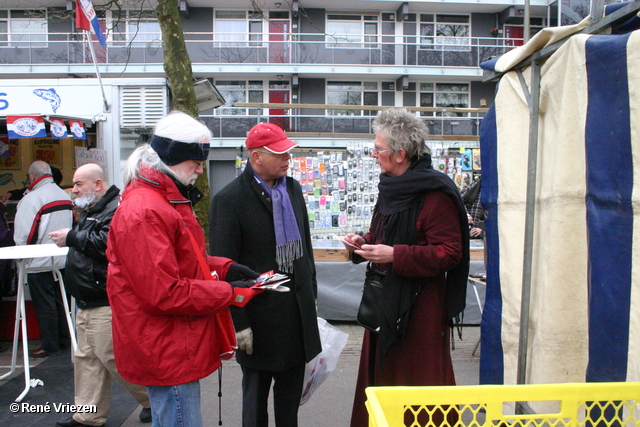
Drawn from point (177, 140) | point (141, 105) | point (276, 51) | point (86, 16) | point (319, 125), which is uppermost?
point (276, 51)

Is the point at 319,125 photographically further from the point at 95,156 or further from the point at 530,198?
the point at 530,198

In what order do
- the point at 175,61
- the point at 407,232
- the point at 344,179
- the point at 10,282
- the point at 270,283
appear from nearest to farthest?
the point at 270,283
the point at 407,232
the point at 175,61
the point at 10,282
the point at 344,179

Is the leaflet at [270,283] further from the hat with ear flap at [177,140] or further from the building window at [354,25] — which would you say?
the building window at [354,25]

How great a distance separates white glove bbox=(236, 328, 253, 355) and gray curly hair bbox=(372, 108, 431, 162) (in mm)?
1153

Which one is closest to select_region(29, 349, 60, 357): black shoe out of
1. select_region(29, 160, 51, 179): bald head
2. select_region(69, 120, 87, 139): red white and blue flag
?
select_region(29, 160, 51, 179): bald head

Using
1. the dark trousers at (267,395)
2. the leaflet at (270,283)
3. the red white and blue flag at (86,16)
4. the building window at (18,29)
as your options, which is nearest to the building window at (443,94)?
the building window at (18,29)

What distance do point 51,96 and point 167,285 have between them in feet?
14.2

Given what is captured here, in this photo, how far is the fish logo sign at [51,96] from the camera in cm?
518

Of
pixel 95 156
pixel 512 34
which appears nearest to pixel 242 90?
pixel 512 34

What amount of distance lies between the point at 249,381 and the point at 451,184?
144 cm

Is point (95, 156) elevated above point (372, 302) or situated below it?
above

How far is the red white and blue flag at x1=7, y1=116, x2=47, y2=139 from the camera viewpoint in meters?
4.57

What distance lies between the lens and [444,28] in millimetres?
24047

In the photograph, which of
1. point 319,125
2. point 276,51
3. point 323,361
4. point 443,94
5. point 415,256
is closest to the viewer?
point 415,256
